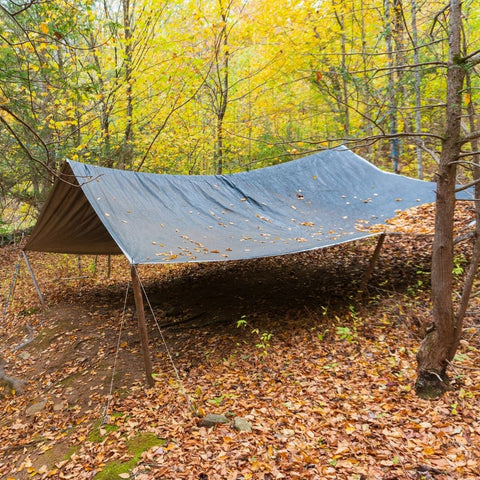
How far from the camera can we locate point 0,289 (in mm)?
7164

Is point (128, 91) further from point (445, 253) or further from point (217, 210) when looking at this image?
point (445, 253)

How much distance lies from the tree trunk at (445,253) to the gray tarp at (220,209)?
1.44 meters

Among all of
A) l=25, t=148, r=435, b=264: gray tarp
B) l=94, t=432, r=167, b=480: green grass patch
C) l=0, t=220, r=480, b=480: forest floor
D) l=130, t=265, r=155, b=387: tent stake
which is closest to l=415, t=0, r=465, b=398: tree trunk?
l=0, t=220, r=480, b=480: forest floor

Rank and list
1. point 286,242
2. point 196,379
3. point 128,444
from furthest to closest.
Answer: point 286,242
point 196,379
point 128,444

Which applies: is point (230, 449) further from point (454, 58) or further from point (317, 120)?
point (317, 120)

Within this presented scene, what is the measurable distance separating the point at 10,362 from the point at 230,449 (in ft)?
11.4

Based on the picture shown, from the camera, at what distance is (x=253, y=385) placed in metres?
2.89

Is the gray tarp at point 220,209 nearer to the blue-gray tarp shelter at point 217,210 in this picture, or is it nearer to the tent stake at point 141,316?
the blue-gray tarp shelter at point 217,210

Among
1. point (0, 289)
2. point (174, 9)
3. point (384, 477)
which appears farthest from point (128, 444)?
point (174, 9)

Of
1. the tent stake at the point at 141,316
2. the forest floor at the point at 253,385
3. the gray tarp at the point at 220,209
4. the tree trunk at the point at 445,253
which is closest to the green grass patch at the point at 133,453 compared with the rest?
the forest floor at the point at 253,385

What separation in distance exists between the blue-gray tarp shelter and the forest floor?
71 centimetres

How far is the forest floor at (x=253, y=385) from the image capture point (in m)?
1.99

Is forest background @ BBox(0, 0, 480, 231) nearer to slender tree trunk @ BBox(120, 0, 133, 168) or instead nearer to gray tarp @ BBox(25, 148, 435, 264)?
slender tree trunk @ BBox(120, 0, 133, 168)

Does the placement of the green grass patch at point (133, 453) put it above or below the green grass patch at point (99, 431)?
above
